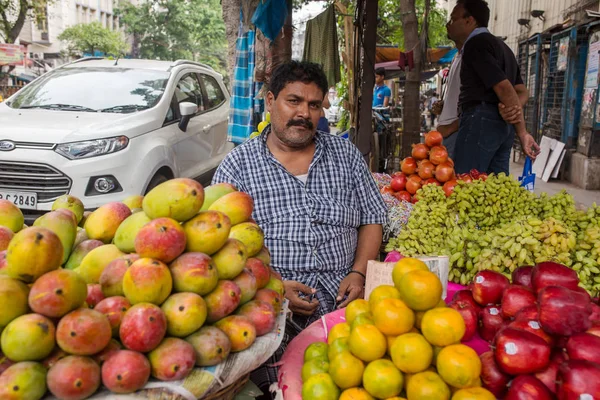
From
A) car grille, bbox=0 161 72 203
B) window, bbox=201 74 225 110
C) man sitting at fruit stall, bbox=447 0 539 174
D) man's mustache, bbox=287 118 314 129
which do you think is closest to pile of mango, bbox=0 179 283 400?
man's mustache, bbox=287 118 314 129

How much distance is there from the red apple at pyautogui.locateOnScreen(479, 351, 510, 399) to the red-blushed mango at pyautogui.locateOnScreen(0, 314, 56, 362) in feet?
3.97

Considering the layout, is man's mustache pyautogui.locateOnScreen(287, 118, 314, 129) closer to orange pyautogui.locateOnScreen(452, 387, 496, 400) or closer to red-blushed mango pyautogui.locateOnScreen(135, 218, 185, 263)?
red-blushed mango pyautogui.locateOnScreen(135, 218, 185, 263)

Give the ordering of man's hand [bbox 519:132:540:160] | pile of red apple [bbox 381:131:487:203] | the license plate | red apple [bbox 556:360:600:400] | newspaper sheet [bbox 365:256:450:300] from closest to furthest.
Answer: red apple [bbox 556:360:600:400], newspaper sheet [bbox 365:256:450:300], pile of red apple [bbox 381:131:487:203], man's hand [bbox 519:132:540:160], the license plate

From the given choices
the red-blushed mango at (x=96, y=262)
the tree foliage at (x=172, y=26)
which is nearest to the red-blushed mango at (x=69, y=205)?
the red-blushed mango at (x=96, y=262)

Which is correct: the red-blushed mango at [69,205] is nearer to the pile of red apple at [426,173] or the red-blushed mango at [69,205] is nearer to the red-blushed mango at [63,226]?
the red-blushed mango at [63,226]

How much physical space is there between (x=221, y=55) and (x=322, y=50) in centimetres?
4243

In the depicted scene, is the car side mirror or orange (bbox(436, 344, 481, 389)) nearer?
orange (bbox(436, 344, 481, 389))

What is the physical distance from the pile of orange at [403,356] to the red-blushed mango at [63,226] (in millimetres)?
872

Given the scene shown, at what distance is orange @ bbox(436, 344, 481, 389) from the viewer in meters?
1.39

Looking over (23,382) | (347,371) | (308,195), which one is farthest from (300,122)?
(23,382)

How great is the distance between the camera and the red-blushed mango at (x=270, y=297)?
167cm

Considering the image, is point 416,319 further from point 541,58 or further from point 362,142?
point 541,58

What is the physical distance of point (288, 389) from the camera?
168 cm

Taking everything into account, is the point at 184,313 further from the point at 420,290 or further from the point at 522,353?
the point at 522,353
